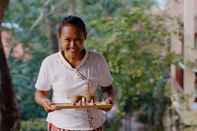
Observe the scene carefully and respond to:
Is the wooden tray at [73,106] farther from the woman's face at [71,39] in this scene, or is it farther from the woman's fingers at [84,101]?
the woman's face at [71,39]

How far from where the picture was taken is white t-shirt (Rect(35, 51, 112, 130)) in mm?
1419

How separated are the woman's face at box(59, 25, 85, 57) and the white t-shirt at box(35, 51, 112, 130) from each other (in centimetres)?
5

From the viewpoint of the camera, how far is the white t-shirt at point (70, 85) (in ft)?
4.66

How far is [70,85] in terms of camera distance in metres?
1.42

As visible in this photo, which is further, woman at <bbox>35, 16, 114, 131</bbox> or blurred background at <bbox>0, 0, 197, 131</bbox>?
blurred background at <bbox>0, 0, 197, 131</bbox>

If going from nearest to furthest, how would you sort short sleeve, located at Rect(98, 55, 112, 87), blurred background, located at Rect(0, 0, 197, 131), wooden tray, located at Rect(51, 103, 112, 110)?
wooden tray, located at Rect(51, 103, 112, 110), short sleeve, located at Rect(98, 55, 112, 87), blurred background, located at Rect(0, 0, 197, 131)

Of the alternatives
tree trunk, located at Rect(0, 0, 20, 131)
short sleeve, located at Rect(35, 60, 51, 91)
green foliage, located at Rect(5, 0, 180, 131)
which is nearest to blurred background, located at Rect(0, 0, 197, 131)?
green foliage, located at Rect(5, 0, 180, 131)

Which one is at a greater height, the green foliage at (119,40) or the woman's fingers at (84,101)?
the green foliage at (119,40)

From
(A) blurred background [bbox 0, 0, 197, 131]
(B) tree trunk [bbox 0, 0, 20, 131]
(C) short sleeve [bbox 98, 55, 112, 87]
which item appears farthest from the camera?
(A) blurred background [bbox 0, 0, 197, 131]

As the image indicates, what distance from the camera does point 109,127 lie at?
12.9ft

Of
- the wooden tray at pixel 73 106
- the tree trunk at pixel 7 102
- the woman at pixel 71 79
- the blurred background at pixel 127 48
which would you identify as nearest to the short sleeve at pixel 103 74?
the woman at pixel 71 79

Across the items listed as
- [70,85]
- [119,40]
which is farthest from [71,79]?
[119,40]

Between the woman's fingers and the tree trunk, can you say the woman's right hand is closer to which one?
the woman's fingers

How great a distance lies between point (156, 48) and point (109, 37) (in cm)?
41
